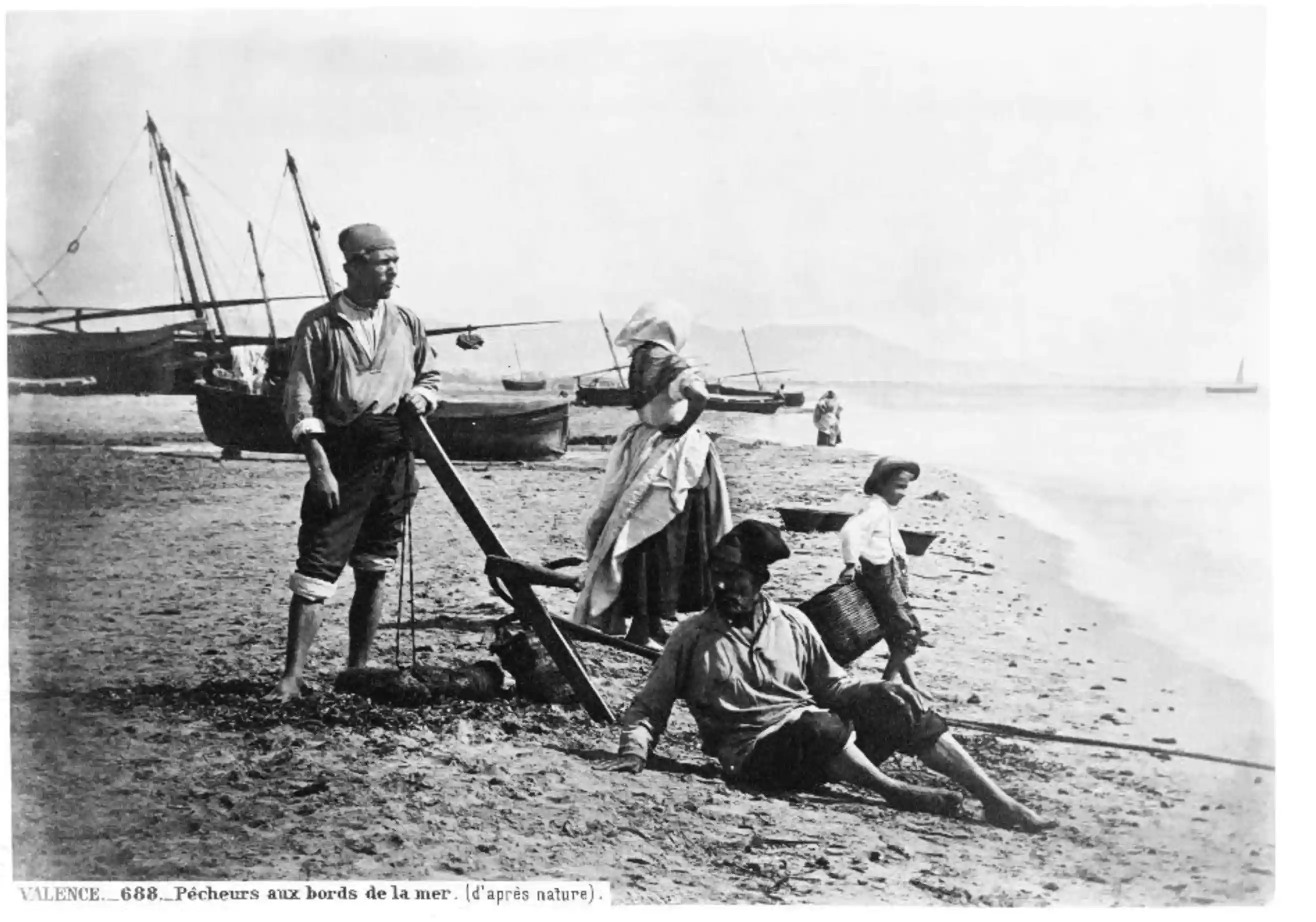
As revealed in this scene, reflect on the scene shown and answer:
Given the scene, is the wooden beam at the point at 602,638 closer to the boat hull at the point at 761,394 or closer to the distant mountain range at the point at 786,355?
the distant mountain range at the point at 786,355

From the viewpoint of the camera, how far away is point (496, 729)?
5.83 m

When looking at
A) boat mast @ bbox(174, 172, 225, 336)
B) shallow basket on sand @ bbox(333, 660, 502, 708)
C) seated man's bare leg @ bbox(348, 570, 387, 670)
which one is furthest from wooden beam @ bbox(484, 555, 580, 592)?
boat mast @ bbox(174, 172, 225, 336)

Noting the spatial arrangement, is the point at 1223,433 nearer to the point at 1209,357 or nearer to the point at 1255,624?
the point at 1209,357

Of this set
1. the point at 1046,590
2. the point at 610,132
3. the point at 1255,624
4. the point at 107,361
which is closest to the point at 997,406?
the point at 1046,590

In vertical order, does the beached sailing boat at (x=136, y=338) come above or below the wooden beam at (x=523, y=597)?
above

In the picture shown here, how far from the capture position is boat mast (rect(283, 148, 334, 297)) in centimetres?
675

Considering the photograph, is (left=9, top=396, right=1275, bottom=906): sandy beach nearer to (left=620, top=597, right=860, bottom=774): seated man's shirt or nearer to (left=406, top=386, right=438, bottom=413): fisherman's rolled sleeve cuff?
(left=620, top=597, right=860, bottom=774): seated man's shirt

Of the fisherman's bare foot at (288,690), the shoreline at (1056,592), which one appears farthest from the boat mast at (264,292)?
the fisherman's bare foot at (288,690)

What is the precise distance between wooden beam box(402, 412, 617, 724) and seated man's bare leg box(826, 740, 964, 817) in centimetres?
99

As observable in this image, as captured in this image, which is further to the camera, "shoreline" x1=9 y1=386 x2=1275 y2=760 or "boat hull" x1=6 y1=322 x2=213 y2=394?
"boat hull" x1=6 y1=322 x2=213 y2=394

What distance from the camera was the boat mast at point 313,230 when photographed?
675cm

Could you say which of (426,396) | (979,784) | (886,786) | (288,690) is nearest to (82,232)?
(426,396)

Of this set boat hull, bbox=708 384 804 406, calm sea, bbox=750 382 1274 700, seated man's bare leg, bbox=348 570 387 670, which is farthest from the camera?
boat hull, bbox=708 384 804 406

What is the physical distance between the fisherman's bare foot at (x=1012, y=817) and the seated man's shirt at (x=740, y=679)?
29.8 inches
